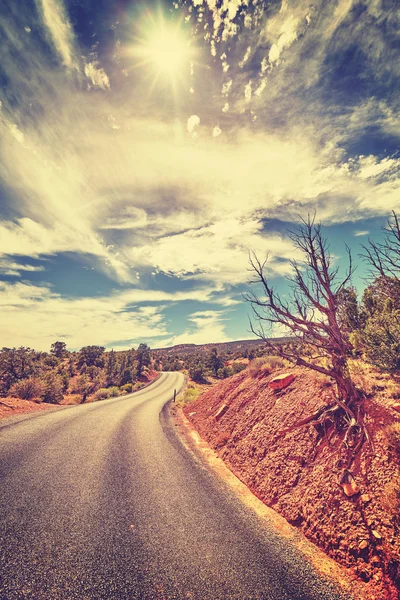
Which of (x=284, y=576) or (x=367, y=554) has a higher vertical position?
(x=367, y=554)

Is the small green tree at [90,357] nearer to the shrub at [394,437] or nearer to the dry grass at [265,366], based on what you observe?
the dry grass at [265,366]

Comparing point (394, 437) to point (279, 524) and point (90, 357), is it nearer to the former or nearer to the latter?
point (279, 524)

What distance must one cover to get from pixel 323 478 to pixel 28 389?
2176 centimetres

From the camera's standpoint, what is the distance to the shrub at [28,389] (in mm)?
18406

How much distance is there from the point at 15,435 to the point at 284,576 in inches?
397

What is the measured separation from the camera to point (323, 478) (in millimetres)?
5469

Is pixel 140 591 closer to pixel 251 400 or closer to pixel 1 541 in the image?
pixel 1 541

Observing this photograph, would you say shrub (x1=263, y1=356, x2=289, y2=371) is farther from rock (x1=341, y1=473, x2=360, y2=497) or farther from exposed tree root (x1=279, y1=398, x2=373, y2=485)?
rock (x1=341, y1=473, x2=360, y2=497)

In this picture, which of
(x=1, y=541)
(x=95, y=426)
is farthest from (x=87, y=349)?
(x=1, y=541)

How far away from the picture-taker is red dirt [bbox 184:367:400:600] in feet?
12.8

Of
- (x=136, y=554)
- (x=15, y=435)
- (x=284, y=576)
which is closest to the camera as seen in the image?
(x=284, y=576)

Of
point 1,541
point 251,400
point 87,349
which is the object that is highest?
point 87,349

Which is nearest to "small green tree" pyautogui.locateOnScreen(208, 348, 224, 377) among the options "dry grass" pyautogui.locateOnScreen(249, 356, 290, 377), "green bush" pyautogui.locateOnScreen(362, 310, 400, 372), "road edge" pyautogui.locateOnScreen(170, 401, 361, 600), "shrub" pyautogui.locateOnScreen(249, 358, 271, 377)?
"shrub" pyautogui.locateOnScreen(249, 358, 271, 377)

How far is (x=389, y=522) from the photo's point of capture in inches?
159
